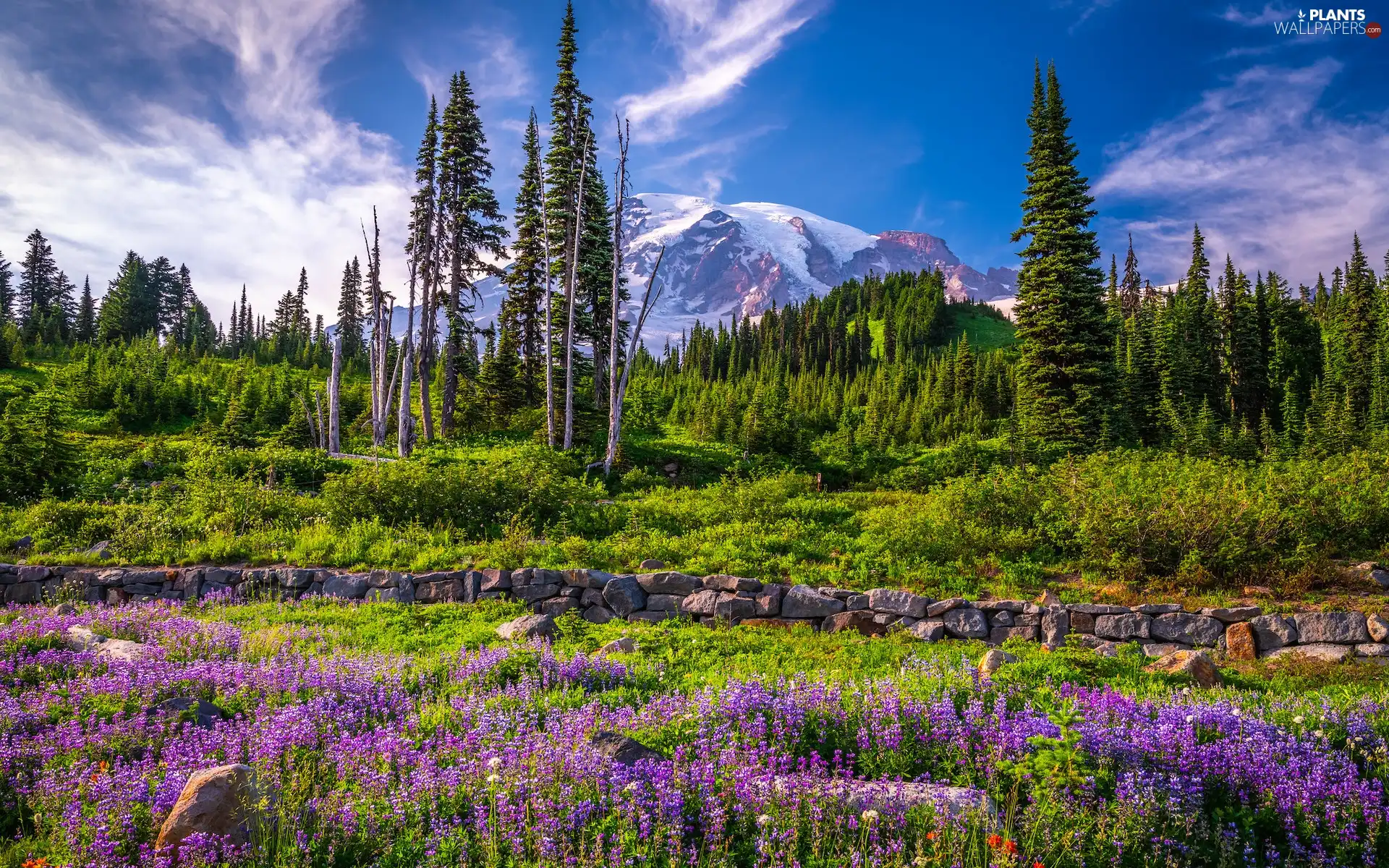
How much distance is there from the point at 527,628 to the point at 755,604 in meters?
3.35

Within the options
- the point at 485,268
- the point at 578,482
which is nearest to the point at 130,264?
the point at 485,268

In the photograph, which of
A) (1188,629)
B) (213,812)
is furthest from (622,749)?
(1188,629)

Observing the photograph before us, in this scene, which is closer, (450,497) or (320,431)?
(450,497)

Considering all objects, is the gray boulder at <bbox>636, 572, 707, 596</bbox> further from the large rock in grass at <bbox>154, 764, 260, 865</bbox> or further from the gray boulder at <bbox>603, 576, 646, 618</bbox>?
the large rock in grass at <bbox>154, 764, 260, 865</bbox>

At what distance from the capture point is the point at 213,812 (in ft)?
12.2

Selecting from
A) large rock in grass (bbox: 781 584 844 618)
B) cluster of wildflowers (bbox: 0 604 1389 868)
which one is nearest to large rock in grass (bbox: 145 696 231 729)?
cluster of wildflowers (bbox: 0 604 1389 868)

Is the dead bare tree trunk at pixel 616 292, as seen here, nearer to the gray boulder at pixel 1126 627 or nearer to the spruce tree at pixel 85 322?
the gray boulder at pixel 1126 627

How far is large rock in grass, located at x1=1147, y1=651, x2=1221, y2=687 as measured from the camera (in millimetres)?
6965

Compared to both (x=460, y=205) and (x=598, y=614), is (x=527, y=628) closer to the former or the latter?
(x=598, y=614)

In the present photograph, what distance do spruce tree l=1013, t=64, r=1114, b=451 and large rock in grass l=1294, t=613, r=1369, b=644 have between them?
56.8ft

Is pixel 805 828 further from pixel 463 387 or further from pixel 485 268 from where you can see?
pixel 463 387

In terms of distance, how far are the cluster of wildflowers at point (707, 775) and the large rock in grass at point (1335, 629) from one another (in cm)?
374

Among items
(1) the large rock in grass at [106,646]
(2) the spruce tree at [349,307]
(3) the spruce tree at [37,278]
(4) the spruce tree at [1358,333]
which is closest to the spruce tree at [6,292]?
(3) the spruce tree at [37,278]

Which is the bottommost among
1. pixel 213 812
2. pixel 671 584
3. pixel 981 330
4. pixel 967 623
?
pixel 967 623
